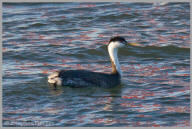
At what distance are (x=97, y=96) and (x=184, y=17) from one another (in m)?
8.71

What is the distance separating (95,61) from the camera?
48.2 ft

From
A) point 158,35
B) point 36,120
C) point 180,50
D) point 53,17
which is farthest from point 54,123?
point 53,17

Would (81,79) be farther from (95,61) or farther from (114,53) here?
(95,61)

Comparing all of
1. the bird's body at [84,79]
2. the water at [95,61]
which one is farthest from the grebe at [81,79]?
the water at [95,61]

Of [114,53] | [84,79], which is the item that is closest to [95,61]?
[114,53]

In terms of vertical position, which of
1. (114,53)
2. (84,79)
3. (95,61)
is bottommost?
(95,61)

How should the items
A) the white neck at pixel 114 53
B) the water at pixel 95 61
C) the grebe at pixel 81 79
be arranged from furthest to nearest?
the white neck at pixel 114 53, the grebe at pixel 81 79, the water at pixel 95 61

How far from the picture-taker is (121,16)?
1958 cm

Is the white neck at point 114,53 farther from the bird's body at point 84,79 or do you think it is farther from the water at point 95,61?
the bird's body at point 84,79

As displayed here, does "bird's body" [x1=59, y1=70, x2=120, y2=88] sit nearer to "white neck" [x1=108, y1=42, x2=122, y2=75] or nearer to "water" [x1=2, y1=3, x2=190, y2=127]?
"water" [x1=2, y1=3, x2=190, y2=127]

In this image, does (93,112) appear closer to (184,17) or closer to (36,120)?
(36,120)

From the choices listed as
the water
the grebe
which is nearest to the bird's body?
the grebe

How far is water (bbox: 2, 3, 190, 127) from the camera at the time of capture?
10133 millimetres

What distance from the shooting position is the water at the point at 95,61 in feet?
33.2
